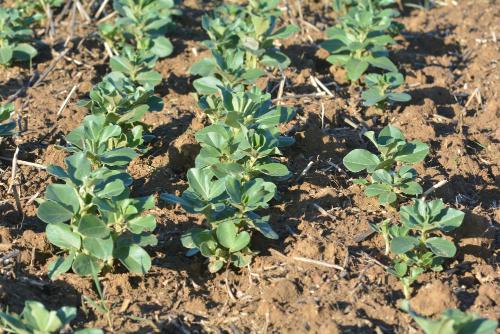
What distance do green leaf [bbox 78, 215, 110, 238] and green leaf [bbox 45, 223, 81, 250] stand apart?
0.42 ft

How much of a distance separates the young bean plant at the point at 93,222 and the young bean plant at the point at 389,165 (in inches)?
45.9

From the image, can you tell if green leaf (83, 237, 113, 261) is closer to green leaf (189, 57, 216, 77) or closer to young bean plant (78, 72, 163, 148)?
young bean plant (78, 72, 163, 148)

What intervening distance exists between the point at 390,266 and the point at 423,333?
19.8 inches

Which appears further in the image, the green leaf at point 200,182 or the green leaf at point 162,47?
the green leaf at point 162,47

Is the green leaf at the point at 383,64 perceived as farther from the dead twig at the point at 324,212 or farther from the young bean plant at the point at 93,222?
the young bean plant at the point at 93,222

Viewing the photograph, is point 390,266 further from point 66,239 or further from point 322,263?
point 66,239

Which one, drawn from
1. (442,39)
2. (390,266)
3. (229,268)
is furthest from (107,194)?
(442,39)

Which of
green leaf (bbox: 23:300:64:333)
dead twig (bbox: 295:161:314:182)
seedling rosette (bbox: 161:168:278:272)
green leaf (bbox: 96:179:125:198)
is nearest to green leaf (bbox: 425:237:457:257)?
seedling rosette (bbox: 161:168:278:272)

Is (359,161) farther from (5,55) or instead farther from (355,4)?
(5,55)

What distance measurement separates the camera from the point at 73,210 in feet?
12.7

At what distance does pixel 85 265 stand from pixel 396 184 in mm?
1564

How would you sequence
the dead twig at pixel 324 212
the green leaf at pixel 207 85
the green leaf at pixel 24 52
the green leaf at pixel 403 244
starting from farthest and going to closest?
the green leaf at pixel 24 52 → the green leaf at pixel 207 85 → the dead twig at pixel 324 212 → the green leaf at pixel 403 244

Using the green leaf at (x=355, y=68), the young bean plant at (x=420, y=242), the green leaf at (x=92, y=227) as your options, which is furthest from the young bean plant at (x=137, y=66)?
the young bean plant at (x=420, y=242)

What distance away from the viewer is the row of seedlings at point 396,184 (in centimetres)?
390
